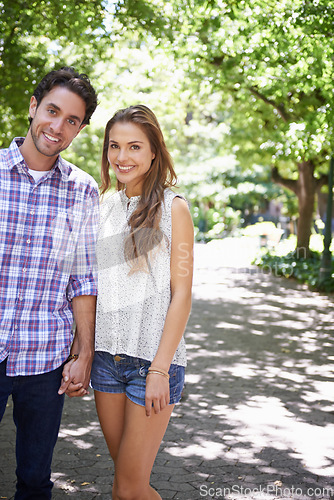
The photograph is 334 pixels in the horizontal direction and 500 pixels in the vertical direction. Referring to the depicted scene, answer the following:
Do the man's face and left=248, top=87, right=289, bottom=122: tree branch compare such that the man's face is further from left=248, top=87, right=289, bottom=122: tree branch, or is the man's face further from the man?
left=248, top=87, right=289, bottom=122: tree branch

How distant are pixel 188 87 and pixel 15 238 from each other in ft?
46.5

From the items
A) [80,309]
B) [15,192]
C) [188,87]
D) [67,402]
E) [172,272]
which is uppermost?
[188,87]

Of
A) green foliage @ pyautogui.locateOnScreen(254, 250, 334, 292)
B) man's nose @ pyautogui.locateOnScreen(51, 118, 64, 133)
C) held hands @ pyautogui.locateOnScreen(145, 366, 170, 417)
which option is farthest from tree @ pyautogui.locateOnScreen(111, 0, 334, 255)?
held hands @ pyautogui.locateOnScreen(145, 366, 170, 417)

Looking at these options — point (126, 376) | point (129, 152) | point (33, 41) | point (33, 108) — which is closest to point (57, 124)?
point (33, 108)

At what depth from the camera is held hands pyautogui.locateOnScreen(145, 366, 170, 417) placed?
102 inches

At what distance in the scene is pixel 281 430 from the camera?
564cm

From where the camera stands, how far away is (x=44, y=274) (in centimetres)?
281

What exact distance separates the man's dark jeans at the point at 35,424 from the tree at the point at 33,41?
6.86 meters

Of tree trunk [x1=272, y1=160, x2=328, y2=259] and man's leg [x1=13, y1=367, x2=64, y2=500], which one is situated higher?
tree trunk [x1=272, y1=160, x2=328, y2=259]

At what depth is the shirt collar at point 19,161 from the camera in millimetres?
2811

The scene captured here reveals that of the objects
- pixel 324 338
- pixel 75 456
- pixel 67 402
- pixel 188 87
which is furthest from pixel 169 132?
pixel 75 456

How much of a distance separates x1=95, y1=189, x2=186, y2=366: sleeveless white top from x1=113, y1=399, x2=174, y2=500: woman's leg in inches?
10.1

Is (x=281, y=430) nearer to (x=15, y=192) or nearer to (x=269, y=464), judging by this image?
(x=269, y=464)

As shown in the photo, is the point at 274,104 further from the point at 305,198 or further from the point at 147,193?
the point at 147,193
